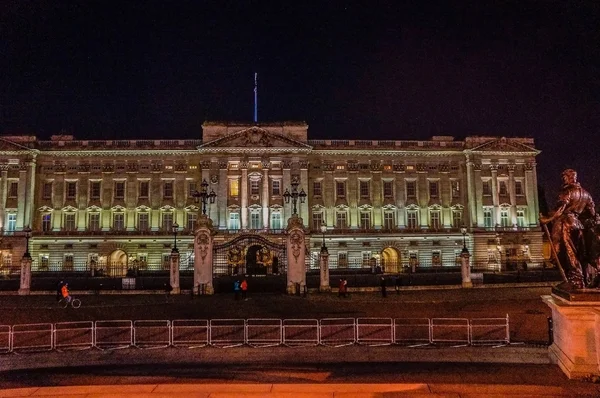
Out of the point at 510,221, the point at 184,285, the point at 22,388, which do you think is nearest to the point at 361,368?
the point at 22,388

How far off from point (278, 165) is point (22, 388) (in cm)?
4963

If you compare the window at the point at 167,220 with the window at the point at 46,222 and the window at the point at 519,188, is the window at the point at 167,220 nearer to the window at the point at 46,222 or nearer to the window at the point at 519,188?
the window at the point at 46,222

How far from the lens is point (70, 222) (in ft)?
188

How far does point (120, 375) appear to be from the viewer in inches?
367

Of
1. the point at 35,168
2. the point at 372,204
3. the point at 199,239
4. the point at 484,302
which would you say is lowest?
the point at 484,302

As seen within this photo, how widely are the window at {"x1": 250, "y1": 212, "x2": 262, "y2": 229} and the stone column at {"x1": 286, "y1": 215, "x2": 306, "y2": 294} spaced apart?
28.2 m

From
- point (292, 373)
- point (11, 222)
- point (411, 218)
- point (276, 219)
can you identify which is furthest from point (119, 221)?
point (292, 373)

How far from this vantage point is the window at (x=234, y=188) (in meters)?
56.7

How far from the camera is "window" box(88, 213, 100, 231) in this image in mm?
57062

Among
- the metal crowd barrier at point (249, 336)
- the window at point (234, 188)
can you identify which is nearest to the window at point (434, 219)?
the window at point (234, 188)

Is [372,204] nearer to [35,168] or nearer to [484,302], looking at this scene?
[484,302]

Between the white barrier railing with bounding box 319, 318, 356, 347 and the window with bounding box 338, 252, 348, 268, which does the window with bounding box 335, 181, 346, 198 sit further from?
the white barrier railing with bounding box 319, 318, 356, 347

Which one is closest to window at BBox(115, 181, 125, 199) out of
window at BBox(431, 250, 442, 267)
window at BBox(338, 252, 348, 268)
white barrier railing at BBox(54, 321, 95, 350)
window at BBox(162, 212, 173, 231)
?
window at BBox(162, 212, 173, 231)

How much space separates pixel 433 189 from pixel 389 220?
6.68 meters
